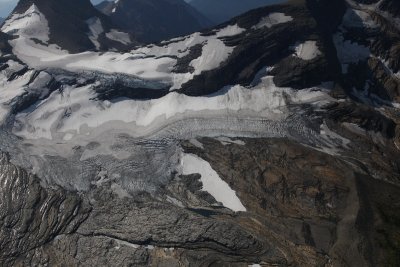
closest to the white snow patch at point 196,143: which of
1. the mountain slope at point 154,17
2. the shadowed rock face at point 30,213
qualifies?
the shadowed rock face at point 30,213

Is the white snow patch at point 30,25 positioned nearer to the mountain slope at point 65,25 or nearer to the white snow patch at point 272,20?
the mountain slope at point 65,25

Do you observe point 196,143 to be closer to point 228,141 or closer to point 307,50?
point 228,141

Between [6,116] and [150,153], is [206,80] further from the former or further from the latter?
[6,116]

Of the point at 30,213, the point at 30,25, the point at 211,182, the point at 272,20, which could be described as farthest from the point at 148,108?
the point at 30,25

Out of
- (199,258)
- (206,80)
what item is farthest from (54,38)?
(199,258)

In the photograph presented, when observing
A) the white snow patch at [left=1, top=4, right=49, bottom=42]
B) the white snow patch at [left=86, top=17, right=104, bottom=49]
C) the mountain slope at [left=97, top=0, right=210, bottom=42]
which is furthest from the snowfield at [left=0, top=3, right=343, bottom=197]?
the mountain slope at [left=97, top=0, right=210, bottom=42]
